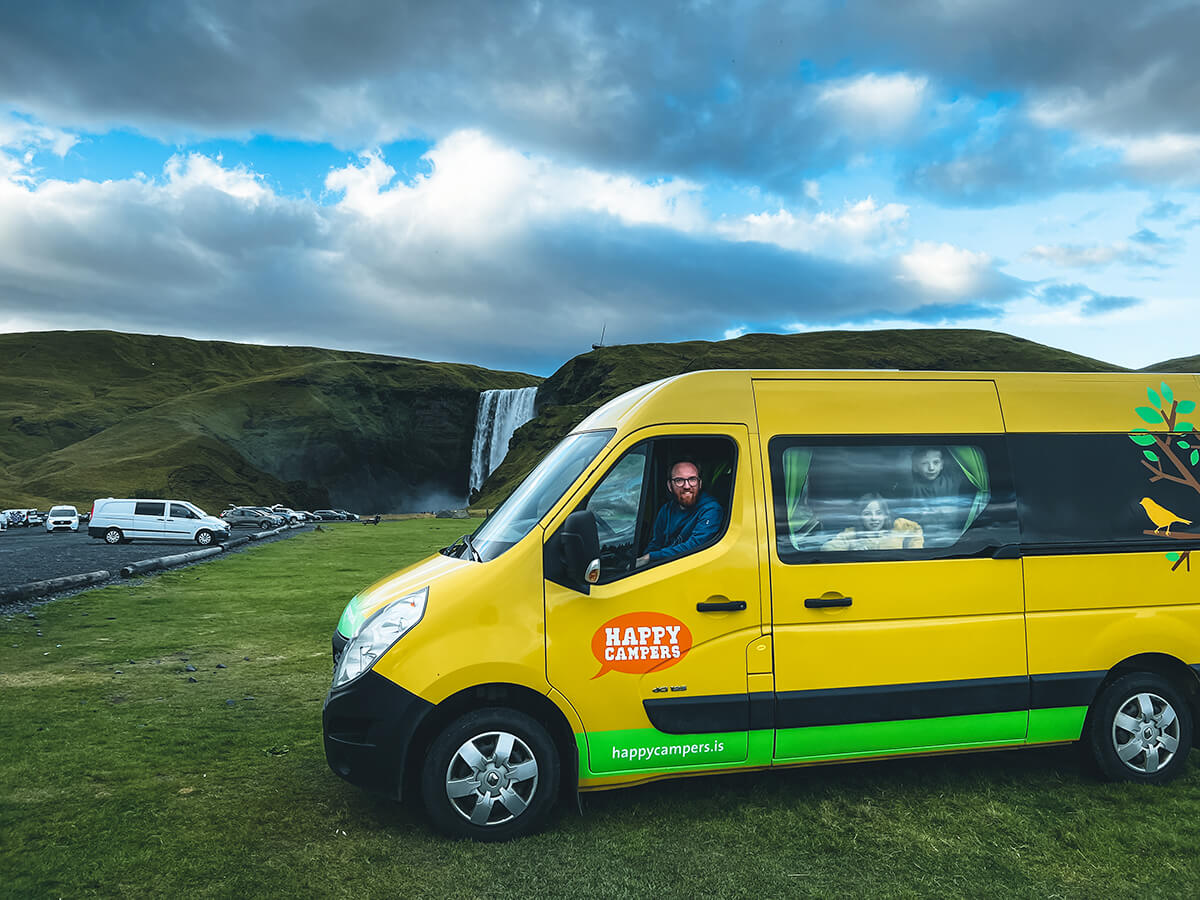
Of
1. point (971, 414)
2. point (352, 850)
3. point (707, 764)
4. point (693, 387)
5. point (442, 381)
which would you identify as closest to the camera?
point (352, 850)

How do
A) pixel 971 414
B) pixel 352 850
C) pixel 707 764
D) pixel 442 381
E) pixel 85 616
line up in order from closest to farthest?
pixel 352 850, pixel 707 764, pixel 971 414, pixel 85 616, pixel 442 381

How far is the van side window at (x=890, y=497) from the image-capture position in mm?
5035

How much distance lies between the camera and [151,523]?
35.4 meters

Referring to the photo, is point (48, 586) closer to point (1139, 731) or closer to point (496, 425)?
point (1139, 731)

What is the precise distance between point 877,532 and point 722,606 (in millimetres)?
1140

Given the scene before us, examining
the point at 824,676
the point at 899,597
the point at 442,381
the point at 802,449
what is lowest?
the point at 824,676

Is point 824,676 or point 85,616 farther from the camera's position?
point 85,616

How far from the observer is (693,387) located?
16.8ft

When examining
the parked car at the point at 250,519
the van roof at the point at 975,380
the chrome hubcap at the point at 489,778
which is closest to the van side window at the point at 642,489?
the van roof at the point at 975,380

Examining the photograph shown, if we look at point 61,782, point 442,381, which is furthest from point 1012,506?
point 442,381

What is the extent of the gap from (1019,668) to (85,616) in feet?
42.4

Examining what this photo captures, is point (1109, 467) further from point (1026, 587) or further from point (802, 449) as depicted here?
point (802, 449)

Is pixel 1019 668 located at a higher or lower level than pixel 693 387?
lower

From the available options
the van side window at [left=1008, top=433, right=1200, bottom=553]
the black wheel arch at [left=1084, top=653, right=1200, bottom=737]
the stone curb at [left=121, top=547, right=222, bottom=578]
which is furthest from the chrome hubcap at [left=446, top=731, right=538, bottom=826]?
the stone curb at [left=121, top=547, right=222, bottom=578]
